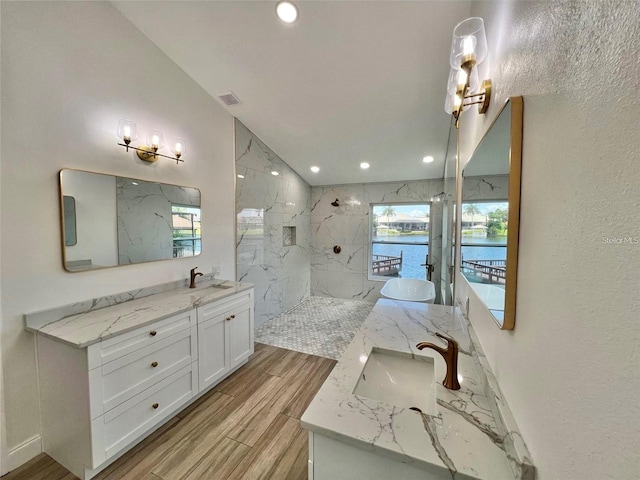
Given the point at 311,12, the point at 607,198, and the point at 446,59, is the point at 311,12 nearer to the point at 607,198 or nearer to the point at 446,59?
the point at 446,59

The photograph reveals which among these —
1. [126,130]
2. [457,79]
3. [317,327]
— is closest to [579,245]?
[457,79]

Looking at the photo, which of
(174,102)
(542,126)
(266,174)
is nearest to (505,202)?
(542,126)

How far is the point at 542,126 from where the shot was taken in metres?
0.63

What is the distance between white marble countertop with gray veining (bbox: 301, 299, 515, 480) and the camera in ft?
2.30

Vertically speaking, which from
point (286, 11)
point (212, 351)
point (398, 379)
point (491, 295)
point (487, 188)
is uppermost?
point (286, 11)

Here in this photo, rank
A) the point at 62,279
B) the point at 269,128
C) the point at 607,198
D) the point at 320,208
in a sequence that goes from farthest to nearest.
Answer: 1. the point at 320,208
2. the point at 269,128
3. the point at 62,279
4. the point at 607,198

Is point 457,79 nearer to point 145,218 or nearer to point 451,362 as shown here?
point 451,362

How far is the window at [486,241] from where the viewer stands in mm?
890

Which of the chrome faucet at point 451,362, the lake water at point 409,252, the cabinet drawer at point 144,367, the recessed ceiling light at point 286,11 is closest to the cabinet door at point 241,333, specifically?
the cabinet drawer at point 144,367

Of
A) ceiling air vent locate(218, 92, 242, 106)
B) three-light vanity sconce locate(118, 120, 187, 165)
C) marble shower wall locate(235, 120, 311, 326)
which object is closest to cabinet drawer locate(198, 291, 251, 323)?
marble shower wall locate(235, 120, 311, 326)

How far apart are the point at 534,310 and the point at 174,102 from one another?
3121mm

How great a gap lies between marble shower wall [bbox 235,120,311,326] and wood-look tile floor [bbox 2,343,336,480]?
1.45 meters

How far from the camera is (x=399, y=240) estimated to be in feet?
16.0

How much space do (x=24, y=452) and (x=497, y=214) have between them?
2.99 meters
